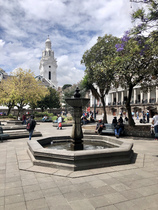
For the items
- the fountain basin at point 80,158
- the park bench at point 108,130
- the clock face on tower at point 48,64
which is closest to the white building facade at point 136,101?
the park bench at point 108,130

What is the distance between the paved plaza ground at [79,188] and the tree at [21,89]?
22.8 meters

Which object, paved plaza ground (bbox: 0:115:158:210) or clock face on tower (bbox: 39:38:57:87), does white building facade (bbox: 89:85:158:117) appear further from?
clock face on tower (bbox: 39:38:57:87)

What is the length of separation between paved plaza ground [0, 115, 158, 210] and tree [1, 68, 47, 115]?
2283 centimetres

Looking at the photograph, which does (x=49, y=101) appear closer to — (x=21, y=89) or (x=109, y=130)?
(x=21, y=89)

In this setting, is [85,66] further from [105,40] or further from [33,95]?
[33,95]

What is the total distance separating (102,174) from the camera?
5020 mm

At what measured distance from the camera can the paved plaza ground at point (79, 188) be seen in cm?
340

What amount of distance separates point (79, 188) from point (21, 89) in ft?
84.1

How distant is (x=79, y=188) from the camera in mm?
4098

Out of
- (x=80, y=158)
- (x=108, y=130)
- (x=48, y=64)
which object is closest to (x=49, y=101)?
(x=108, y=130)

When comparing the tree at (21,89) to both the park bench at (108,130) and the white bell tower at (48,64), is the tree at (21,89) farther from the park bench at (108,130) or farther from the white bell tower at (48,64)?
the white bell tower at (48,64)

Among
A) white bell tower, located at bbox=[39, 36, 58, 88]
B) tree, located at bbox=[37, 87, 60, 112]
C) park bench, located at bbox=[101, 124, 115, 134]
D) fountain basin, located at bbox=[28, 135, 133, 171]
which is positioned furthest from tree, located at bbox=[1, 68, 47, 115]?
white bell tower, located at bbox=[39, 36, 58, 88]

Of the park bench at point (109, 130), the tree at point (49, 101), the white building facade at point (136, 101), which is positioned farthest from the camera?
the tree at point (49, 101)

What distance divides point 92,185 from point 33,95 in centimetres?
2644
